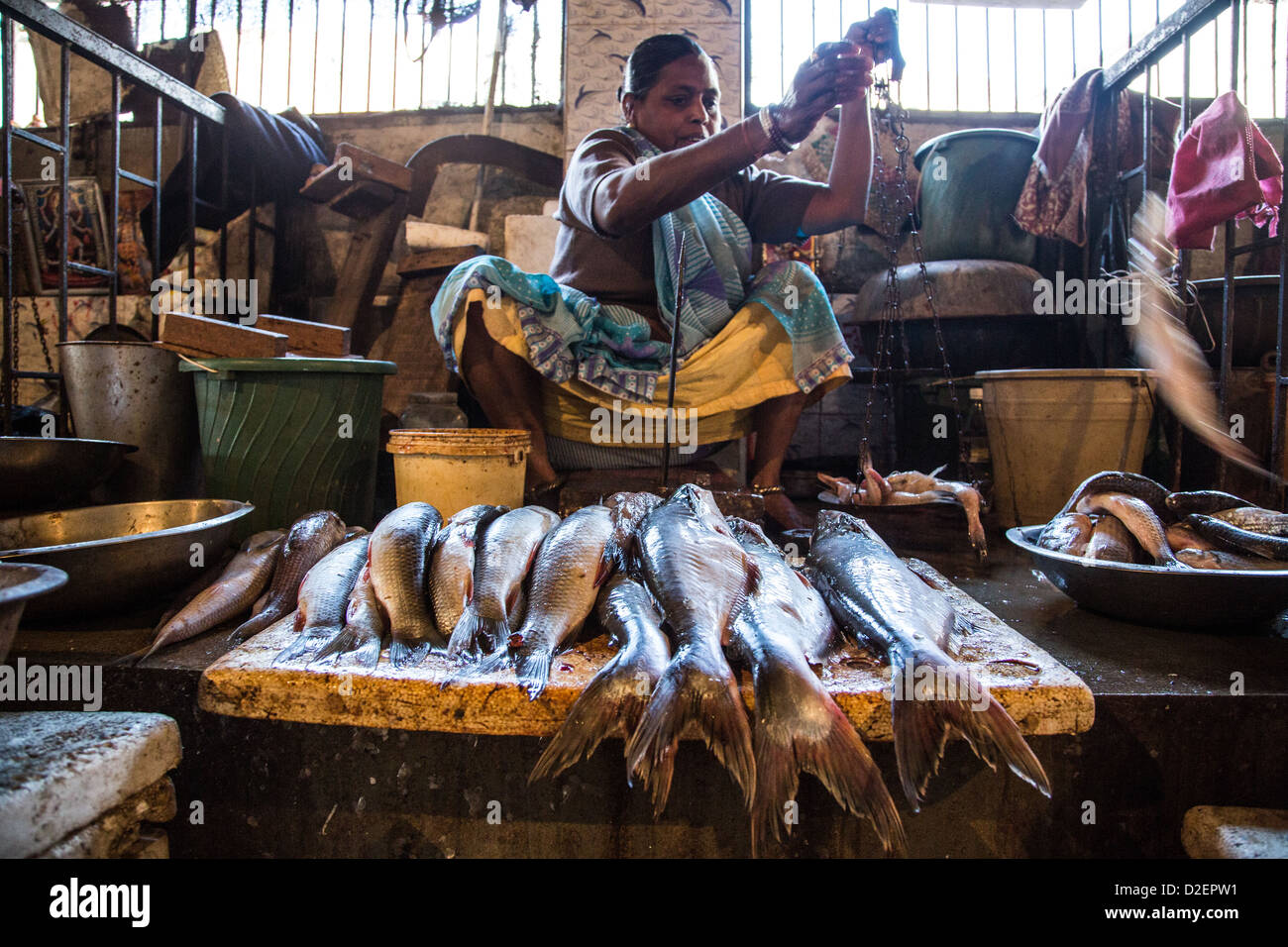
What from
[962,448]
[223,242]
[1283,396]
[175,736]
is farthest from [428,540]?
[223,242]

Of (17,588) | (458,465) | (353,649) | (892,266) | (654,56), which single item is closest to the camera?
(17,588)

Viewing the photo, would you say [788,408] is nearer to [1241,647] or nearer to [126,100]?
[1241,647]

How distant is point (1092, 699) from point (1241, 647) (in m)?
0.71

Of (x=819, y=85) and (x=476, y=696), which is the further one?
(x=819, y=85)

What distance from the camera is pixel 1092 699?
1.61m

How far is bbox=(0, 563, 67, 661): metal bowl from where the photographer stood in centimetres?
115

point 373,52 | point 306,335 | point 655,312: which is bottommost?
point 306,335

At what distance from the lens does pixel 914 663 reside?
1547mm

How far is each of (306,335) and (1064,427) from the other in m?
4.12

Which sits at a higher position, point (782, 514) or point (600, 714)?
point (782, 514)

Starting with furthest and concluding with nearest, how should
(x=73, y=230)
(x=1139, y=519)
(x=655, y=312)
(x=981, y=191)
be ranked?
(x=73, y=230) → (x=981, y=191) → (x=655, y=312) → (x=1139, y=519)

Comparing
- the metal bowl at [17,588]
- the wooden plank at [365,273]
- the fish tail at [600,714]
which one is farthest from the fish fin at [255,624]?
the wooden plank at [365,273]

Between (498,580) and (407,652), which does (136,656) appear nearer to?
(407,652)

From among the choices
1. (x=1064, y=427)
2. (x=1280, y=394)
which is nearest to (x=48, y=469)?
(x=1064, y=427)
